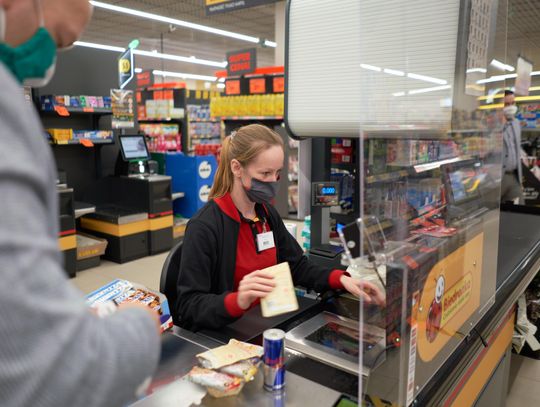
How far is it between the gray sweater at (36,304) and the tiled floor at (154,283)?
3175 mm

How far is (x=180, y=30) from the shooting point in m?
13.1

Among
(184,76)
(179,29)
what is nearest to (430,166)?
(179,29)

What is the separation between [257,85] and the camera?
743 cm

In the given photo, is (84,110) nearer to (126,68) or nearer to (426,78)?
(126,68)

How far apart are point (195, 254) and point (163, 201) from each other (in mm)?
4497

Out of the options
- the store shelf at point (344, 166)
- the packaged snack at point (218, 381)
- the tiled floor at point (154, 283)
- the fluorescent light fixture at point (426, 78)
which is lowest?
the tiled floor at point (154, 283)

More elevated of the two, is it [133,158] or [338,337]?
[133,158]

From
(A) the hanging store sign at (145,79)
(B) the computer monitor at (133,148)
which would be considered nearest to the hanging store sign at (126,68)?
(B) the computer monitor at (133,148)

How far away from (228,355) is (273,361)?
0.52 feet

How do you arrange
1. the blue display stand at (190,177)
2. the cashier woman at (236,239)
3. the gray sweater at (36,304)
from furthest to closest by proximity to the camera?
the blue display stand at (190,177)
the cashier woman at (236,239)
the gray sweater at (36,304)

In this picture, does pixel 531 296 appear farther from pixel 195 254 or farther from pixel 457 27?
pixel 195 254

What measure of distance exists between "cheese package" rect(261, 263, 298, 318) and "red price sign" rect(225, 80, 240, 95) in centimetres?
663

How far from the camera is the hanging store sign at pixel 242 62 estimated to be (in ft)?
25.2

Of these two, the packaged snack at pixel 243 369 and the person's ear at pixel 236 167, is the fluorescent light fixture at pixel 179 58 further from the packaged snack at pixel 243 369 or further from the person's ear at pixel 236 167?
the packaged snack at pixel 243 369
